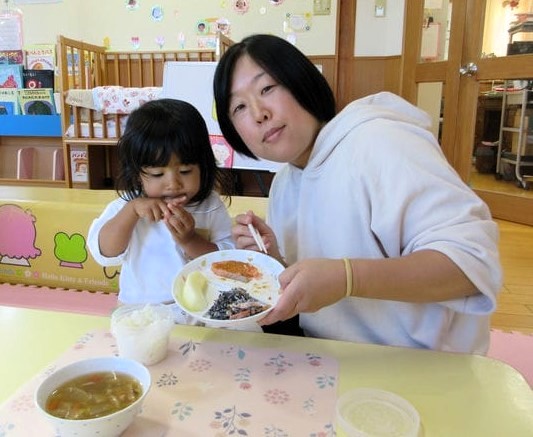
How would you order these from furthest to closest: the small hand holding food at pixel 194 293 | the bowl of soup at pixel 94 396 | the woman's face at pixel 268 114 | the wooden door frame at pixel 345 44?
1. the wooden door frame at pixel 345 44
2. the woman's face at pixel 268 114
3. the small hand holding food at pixel 194 293
4. the bowl of soup at pixel 94 396

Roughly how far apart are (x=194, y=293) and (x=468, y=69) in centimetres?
313

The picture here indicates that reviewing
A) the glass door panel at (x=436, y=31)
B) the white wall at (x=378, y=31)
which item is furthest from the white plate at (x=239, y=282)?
the white wall at (x=378, y=31)

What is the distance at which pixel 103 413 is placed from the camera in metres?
0.50

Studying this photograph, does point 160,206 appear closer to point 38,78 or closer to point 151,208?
point 151,208

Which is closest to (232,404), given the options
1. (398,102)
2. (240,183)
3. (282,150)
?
(282,150)

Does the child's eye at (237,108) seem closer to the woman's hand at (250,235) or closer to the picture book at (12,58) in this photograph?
the woman's hand at (250,235)

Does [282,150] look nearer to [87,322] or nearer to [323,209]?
[323,209]

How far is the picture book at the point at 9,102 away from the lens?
4465 millimetres

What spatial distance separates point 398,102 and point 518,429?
61cm

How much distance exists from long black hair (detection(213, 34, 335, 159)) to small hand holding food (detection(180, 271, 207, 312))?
1.22 ft

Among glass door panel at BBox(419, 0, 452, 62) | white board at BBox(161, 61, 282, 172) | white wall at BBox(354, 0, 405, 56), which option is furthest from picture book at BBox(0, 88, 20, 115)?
glass door panel at BBox(419, 0, 452, 62)

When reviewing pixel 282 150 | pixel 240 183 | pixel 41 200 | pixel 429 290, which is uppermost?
pixel 282 150

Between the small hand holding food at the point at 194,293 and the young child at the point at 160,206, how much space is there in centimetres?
26

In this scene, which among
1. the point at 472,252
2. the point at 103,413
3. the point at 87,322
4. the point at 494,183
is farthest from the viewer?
the point at 494,183
